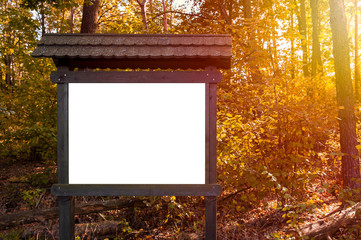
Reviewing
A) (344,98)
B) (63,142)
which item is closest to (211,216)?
(63,142)

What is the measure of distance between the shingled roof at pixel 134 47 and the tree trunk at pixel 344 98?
4629 millimetres

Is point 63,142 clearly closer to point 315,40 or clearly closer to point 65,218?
point 65,218

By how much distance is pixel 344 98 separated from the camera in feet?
23.6

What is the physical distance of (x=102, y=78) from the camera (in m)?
4.07

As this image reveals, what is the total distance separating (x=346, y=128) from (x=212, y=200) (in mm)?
4858

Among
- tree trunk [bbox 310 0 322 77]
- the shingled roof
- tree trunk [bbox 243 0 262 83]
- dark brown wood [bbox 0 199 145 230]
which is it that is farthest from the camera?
tree trunk [bbox 310 0 322 77]

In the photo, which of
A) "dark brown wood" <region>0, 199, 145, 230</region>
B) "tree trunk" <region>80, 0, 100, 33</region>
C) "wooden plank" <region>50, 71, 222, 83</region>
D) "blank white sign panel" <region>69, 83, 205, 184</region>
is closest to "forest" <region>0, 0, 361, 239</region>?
"dark brown wood" <region>0, 199, 145, 230</region>

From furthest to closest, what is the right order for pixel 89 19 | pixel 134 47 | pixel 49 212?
1. pixel 89 19
2. pixel 49 212
3. pixel 134 47

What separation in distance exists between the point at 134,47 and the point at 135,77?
41 centimetres

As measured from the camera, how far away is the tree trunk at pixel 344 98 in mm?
7145

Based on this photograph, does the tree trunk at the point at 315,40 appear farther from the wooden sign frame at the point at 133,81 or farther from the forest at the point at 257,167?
the wooden sign frame at the point at 133,81

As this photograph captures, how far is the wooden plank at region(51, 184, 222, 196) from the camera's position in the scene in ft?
13.1

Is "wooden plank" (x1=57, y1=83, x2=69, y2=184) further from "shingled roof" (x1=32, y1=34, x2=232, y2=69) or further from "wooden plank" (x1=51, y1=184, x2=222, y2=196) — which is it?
"shingled roof" (x1=32, y1=34, x2=232, y2=69)

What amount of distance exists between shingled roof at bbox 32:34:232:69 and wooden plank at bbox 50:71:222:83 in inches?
7.6
